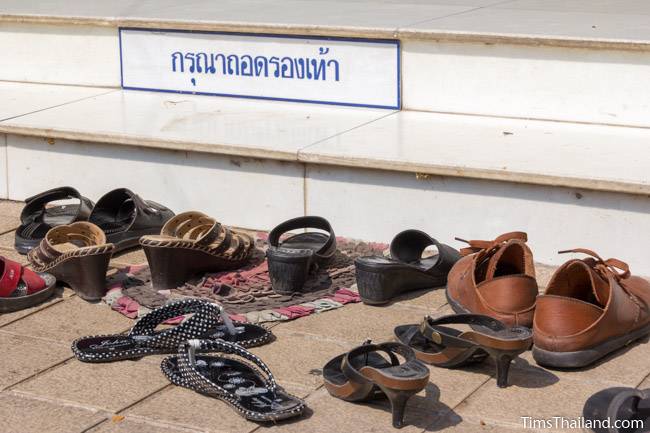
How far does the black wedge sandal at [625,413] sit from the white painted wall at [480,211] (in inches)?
39.2

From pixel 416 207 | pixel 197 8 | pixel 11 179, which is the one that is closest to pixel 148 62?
pixel 197 8

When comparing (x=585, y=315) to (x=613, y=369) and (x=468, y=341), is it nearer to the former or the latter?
(x=613, y=369)

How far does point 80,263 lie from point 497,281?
1.37m

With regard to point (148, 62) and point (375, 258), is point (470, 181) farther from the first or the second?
point (148, 62)

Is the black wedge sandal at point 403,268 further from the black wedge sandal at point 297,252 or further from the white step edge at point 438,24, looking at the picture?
the white step edge at point 438,24

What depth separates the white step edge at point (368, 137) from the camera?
396 centimetres

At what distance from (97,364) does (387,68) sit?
2.00 m

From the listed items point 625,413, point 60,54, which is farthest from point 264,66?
point 625,413

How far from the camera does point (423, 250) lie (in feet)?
13.1

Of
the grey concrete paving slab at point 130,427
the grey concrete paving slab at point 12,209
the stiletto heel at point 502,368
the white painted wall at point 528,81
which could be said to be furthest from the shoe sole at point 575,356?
the grey concrete paving slab at point 12,209

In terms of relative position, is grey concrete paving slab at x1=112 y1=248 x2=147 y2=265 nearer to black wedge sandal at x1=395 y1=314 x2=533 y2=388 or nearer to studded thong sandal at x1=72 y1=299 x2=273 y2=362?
studded thong sandal at x1=72 y1=299 x2=273 y2=362

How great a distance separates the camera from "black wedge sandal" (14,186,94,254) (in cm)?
432

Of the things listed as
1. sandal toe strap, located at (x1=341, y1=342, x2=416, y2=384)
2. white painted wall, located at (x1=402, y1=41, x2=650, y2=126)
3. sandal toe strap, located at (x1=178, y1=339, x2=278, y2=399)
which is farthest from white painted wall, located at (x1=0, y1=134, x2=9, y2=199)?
sandal toe strap, located at (x1=341, y1=342, x2=416, y2=384)

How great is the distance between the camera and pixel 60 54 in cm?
554
